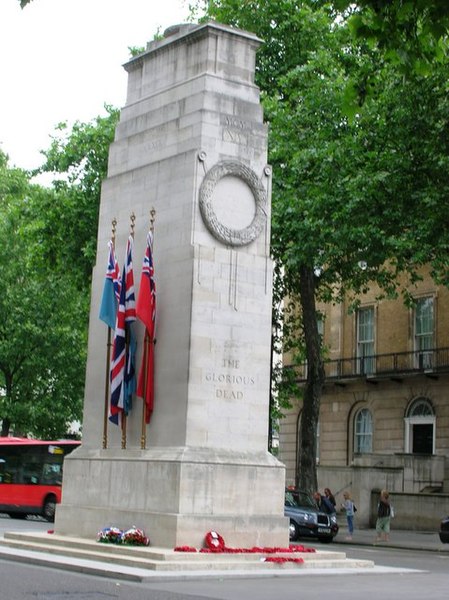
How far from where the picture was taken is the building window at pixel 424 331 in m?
46.2

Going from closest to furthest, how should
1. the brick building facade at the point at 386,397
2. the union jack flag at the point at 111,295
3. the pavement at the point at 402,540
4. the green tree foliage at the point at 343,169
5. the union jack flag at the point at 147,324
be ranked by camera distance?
the union jack flag at the point at 147,324 → the union jack flag at the point at 111,295 → the green tree foliage at the point at 343,169 → the pavement at the point at 402,540 → the brick building facade at the point at 386,397

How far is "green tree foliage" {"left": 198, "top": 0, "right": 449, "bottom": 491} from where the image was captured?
31.8 m

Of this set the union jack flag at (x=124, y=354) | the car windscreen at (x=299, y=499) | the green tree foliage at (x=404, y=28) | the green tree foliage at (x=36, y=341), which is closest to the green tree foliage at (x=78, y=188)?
the green tree foliage at (x=36, y=341)

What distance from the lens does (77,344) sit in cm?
5328

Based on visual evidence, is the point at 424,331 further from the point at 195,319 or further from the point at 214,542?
the point at 214,542

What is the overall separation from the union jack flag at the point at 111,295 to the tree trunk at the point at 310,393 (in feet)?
56.9

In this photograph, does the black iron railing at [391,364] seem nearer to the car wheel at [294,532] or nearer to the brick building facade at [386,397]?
the brick building facade at [386,397]

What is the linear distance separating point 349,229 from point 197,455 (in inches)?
557

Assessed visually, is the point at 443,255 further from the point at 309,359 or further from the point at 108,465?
the point at 108,465

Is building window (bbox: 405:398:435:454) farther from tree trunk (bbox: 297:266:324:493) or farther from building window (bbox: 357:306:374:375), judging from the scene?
tree trunk (bbox: 297:266:324:493)

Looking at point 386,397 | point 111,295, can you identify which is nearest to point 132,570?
point 111,295

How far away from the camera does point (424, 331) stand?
4700 centimetres

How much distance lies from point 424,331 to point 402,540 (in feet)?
45.2

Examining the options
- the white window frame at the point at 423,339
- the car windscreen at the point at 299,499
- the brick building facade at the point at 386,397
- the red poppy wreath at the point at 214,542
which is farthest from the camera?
the white window frame at the point at 423,339
